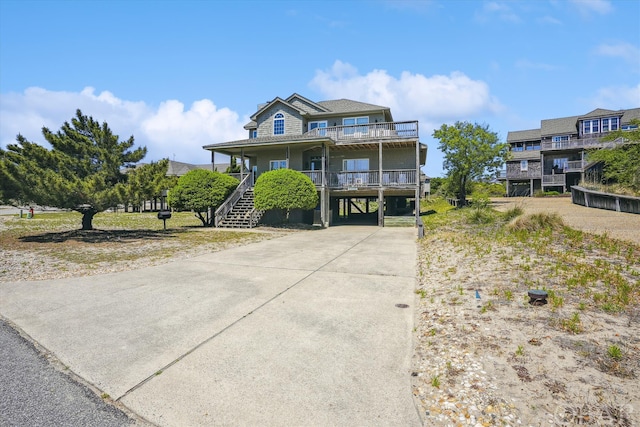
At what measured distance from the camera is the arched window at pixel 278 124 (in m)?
26.4

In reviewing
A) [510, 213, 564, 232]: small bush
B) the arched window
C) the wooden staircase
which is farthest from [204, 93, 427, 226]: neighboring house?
[510, 213, 564, 232]: small bush

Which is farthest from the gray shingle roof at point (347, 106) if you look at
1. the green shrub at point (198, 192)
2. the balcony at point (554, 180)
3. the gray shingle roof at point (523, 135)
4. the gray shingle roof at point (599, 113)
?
the gray shingle roof at point (523, 135)

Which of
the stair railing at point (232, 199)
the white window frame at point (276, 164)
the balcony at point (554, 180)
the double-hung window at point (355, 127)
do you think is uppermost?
the double-hung window at point (355, 127)

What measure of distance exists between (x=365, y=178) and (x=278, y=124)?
8.74m

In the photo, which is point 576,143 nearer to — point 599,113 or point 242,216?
point 599,113

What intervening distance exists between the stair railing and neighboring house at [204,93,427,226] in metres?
0.06

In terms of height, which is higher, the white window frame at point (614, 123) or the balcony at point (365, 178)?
the white window frame at point (614, 123)

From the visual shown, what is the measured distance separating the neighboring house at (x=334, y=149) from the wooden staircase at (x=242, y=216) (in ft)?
0.98

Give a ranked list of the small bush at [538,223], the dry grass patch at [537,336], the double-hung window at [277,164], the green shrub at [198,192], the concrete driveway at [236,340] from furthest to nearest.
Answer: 1. the double-hung window at [277,164]
2. the green shrub at [198,192]
3. the small bush at [538,223]
4. the concrete driveway at [236,340]
5. the dry grass patch at [537,336]

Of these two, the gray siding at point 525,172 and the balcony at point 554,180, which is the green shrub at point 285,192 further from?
the gray siding at point 525,172

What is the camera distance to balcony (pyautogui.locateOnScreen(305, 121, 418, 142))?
22.1 meters

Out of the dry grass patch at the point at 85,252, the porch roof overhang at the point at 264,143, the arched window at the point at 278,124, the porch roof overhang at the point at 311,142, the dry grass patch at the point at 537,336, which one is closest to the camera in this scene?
the dry grass patch at the point at 537,336

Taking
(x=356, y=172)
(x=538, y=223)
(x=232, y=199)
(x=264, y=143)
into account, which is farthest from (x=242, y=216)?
(x=538, y=223)

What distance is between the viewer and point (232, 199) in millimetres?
21391
